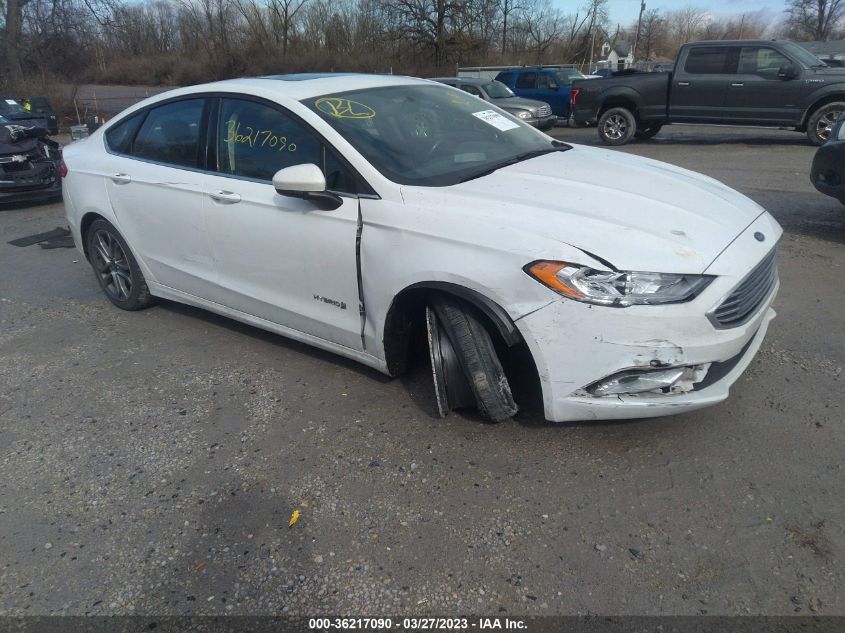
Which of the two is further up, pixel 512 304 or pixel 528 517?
pixel 512 304

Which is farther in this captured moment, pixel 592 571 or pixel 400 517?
pixel 400 517

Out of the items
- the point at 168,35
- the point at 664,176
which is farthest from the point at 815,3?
the point at 664,176

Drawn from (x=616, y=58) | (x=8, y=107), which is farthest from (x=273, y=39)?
(x=8, y=107)

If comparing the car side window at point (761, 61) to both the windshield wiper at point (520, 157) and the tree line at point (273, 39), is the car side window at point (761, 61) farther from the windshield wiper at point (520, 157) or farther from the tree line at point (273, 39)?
the tree line at point (273, 39)

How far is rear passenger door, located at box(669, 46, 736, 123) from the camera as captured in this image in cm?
1242

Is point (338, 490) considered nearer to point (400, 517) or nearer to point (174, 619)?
point (400, 517)

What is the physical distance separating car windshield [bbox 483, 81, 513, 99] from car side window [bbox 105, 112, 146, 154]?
502 inches

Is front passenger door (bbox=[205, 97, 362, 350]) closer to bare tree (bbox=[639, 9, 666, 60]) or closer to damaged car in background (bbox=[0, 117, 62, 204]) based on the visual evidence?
damaged car in background (bbox=[0, 117, 62, 204])

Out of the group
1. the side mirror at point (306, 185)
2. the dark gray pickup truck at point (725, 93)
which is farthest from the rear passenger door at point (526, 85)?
the side mirror at point (306, 185)

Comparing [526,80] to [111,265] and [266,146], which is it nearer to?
[111,265]

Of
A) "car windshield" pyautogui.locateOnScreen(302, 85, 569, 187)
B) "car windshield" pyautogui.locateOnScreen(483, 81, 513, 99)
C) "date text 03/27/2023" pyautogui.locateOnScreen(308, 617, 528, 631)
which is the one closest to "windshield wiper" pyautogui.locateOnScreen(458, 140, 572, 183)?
"car windshield" pyautogui.locateOnScreen(302, 85, 569, 187)

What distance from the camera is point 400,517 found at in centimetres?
264

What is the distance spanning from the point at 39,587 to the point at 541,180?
109 inches

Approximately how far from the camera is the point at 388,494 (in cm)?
278
